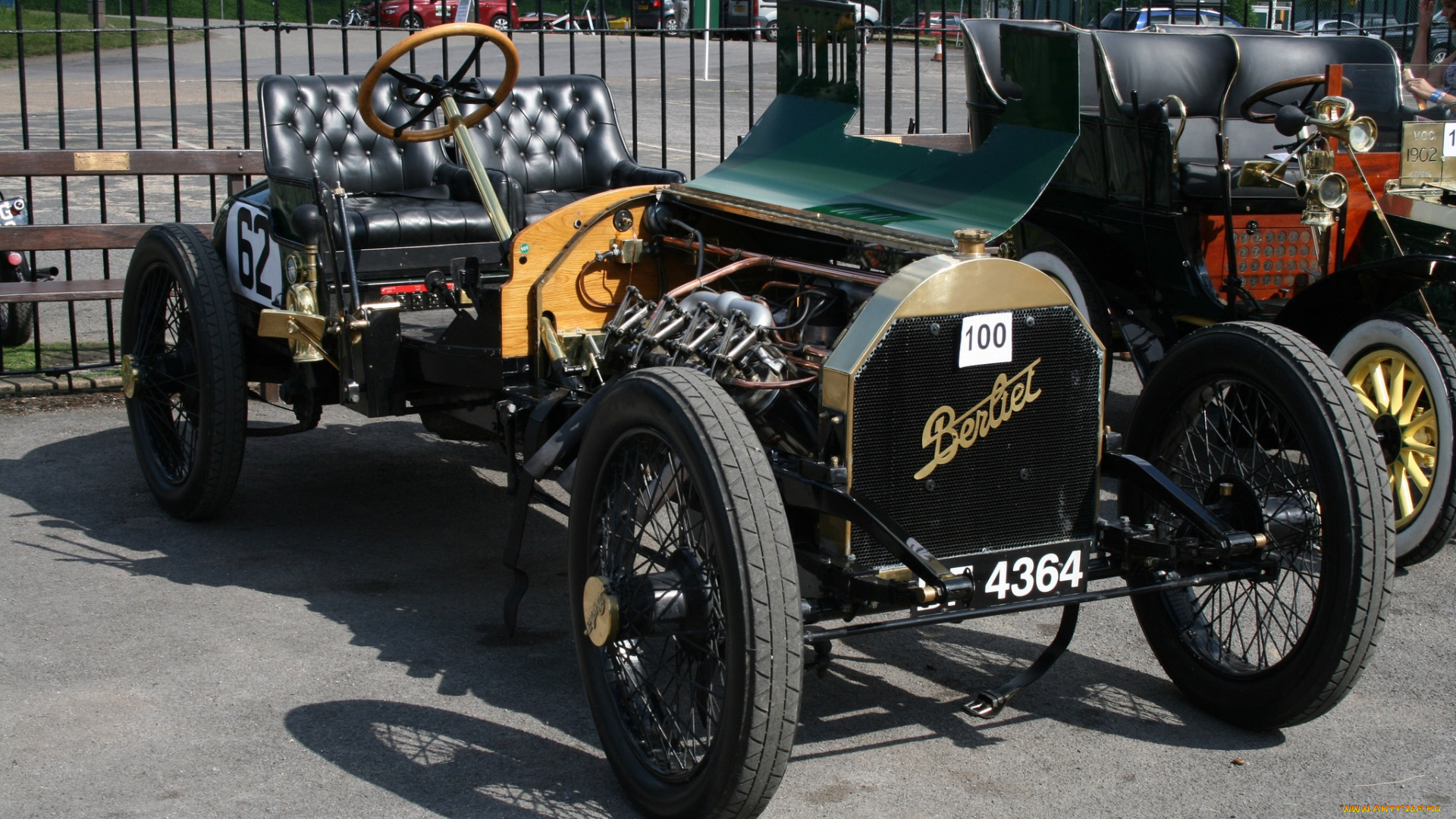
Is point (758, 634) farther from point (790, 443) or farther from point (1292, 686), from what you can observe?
point (1292, 686)

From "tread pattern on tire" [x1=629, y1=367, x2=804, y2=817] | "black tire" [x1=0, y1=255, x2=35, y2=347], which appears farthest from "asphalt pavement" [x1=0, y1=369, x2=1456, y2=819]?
"black tire" [x1=0, y1=255, x2=35, y2=347]

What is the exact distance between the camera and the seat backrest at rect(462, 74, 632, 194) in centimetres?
642

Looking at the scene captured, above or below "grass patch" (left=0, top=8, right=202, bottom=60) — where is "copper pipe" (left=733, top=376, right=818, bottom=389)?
below

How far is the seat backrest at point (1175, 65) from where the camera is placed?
22.0 feet

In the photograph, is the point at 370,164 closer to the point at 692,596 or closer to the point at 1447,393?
the point at 692,596

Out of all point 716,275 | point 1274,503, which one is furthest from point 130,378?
point 1274,503

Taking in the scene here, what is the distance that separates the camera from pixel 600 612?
307 centimetres

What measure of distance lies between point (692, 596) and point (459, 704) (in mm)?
977

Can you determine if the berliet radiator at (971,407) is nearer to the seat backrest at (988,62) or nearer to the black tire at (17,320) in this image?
the seat backrest at (988,62)

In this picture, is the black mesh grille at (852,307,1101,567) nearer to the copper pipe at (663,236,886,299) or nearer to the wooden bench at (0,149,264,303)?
the copper pipe at (663,236,886,299)

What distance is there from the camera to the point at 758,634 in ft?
8.76

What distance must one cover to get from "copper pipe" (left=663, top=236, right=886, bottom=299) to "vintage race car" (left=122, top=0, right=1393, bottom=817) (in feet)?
0.05

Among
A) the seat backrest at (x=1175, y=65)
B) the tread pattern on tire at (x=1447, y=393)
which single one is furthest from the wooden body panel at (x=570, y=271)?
the seat backrest at (x=1175, y=65)

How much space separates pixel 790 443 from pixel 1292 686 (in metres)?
1.33
